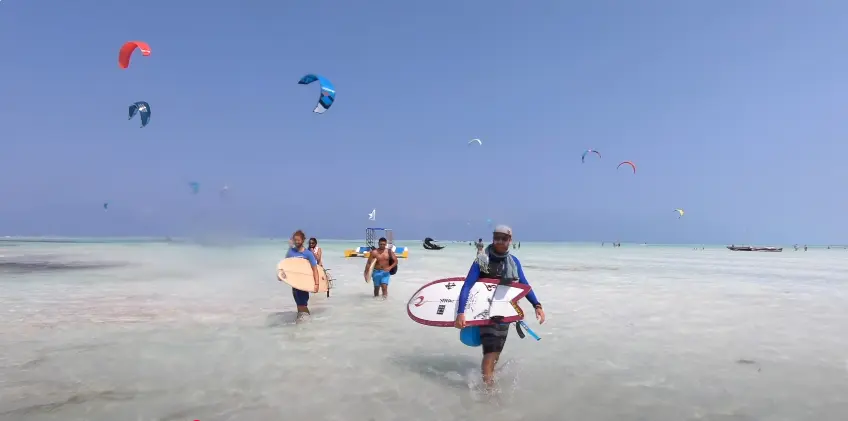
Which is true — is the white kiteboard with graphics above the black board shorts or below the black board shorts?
above

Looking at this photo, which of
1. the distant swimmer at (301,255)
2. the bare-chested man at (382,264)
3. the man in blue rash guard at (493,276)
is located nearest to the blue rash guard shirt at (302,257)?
the distant swimmer at (301,255)

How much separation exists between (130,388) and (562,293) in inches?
507

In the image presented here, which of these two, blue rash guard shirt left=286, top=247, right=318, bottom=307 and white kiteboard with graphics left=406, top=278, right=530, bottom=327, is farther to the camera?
blue rash guard shirt left=286, top=247, right=318, bottom=307

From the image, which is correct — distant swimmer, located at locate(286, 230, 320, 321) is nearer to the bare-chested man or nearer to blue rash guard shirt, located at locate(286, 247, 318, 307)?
blue rash guard shirt, located at locate(286, 247, 318, 307)

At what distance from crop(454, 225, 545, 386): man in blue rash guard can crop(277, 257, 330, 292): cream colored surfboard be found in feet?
16.3

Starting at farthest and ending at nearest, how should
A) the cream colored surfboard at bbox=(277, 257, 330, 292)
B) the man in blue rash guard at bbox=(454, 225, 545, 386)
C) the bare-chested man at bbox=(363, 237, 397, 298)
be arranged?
1. the bare-chested man at bbox=(363, 237, 397, 298)
2. the cream colored surfboard at bbox=(277, 257, 330, 292)
3. the man in blue rash guard at bbox=(454, 225, 545, 386)

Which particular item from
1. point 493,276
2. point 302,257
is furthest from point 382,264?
point 493,276

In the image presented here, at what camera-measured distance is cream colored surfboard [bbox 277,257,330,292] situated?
382 inches

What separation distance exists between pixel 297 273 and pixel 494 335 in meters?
5.37

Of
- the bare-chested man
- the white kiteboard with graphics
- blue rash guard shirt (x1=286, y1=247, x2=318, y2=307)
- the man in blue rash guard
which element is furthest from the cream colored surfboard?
the man in blue rash guard

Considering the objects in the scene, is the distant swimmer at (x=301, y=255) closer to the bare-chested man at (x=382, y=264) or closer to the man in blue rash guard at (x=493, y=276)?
the bare-chested man at (x=382, y=264)

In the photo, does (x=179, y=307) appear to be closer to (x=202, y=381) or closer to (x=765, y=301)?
(x=202, y=381)

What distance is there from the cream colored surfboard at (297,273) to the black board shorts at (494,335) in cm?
497

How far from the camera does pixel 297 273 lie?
389 inches
